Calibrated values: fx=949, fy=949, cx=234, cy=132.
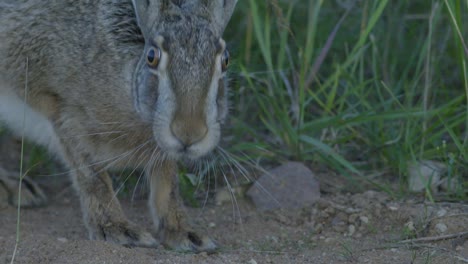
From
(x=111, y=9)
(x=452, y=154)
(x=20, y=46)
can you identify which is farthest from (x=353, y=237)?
(x=20, y=46)

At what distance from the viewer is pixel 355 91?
518 cm

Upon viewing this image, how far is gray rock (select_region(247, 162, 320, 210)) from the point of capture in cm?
484

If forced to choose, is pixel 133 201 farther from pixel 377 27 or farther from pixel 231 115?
pixel 377 27

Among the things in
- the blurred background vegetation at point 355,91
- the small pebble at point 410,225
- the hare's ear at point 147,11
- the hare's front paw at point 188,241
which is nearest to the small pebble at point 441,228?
the small pebble at point 410,225

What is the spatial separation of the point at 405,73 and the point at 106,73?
1927 millimetres

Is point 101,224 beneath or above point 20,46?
beneath

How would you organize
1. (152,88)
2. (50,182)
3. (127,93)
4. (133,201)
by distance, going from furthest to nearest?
(50,182)
(133,201)
(127,93)
(152,88)

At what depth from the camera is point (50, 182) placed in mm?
5422

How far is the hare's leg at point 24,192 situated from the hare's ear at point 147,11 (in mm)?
1307

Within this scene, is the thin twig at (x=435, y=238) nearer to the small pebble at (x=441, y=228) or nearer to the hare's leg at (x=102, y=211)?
the small pebble at (x=441, y=228)

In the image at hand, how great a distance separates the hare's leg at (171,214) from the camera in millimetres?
4371

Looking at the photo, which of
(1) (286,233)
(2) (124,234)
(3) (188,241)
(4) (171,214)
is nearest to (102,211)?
(2) (124,234)

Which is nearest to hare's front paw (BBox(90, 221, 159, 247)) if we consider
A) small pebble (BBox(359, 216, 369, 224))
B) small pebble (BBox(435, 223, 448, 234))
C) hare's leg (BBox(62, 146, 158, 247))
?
hare's leg (BBox(62, 146, 158, 247))

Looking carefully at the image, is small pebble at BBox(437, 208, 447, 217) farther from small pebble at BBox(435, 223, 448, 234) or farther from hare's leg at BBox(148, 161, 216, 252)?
hare's leg at BBox(148, 161, 216, 252)
